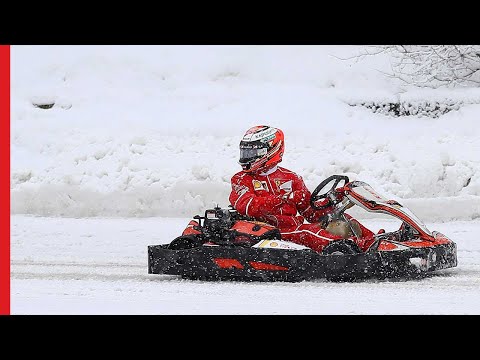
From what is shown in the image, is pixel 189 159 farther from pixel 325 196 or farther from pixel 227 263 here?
pixel 227 263

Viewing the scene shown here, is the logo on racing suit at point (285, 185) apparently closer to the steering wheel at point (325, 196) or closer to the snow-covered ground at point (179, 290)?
the steering wheel at point (325, 196)

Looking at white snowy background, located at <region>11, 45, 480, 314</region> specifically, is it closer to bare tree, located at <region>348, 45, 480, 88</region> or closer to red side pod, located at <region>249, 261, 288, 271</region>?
red side pod, located at <region>249, 261, 288, 271</region>

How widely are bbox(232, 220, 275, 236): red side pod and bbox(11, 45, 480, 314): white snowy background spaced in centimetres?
50

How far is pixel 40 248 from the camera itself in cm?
1107

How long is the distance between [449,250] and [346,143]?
695 cm

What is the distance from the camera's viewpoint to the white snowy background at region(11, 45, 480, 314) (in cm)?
823

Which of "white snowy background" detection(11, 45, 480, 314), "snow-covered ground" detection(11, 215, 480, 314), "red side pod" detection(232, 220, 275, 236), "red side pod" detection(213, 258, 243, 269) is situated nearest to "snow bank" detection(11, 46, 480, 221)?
"white snowy background" detection(11, 45, 480, 314)

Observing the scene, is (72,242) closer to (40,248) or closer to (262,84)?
(40,248)

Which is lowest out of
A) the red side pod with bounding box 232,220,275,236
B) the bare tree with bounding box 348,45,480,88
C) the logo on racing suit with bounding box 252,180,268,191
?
the red side pod with bounding box 232,220,275,236

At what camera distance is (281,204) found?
29.1ft

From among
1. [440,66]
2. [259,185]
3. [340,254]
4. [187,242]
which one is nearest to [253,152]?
[259,185]

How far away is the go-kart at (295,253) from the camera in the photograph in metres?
8.39

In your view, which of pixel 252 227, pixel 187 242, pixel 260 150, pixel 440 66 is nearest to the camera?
pixel 252 227

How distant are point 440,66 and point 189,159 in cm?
589
